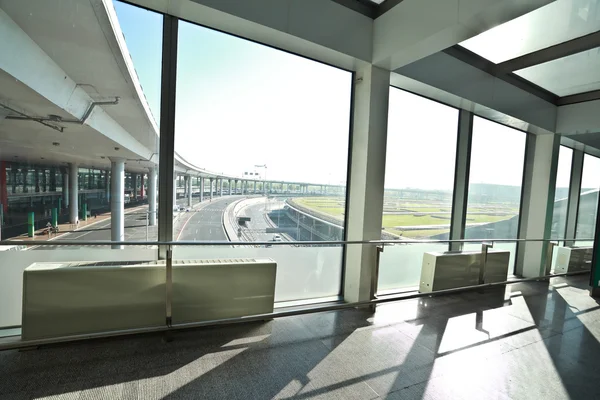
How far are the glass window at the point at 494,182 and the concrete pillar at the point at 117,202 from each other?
511 centimetres

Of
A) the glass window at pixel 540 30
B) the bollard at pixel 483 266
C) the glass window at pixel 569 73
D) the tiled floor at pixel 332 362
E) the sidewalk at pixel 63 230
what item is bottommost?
the tiled floor at pixel 332 362

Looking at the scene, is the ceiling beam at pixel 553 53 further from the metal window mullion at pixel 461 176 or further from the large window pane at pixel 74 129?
the large window pane at pixel 74 129

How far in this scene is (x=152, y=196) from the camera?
2.95 m

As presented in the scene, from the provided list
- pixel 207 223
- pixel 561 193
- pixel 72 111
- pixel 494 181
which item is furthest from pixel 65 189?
pixel 561 193

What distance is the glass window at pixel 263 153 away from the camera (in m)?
3.12

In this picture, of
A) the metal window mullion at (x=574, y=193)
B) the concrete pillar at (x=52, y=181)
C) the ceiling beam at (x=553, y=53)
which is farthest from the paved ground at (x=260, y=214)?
the metal window mullion at (x=574, y=193)

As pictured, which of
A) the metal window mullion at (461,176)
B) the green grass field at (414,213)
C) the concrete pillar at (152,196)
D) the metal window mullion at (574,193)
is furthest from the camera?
the metal window mullion at (574,193)

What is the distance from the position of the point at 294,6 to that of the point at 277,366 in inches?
134

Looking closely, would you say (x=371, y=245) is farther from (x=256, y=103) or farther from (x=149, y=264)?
(x=149, y=264)

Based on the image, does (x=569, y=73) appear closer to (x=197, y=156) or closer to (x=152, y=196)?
(x=197, y=156)

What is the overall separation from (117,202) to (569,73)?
6.66 metres

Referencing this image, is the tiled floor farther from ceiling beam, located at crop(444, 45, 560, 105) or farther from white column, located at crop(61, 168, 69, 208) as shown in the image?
ceiling beam, located at crop(444, 45, 560, 105)

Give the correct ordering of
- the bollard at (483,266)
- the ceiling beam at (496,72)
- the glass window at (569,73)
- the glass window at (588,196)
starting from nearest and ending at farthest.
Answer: the glass window at (569,73) → the ceiling beam at (496,72) → the bollard at (483,266) → the glass window at (588,196)

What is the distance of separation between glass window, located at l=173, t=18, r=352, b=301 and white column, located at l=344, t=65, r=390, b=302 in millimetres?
219
